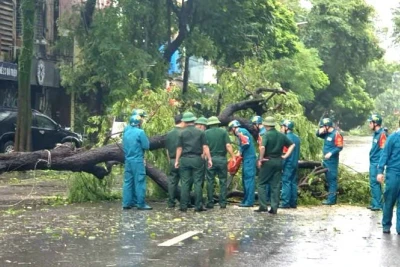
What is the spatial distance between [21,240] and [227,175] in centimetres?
595

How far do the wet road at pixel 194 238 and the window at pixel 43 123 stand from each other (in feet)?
47.9

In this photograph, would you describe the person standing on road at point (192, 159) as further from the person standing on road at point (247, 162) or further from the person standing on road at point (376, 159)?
the person standing on road at point (376, 159)

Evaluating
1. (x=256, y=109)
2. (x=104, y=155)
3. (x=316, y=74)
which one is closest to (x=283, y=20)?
(x=316, y=74)

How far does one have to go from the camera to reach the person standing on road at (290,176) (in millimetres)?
16594

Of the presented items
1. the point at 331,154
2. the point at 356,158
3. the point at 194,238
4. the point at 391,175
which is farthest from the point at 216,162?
the point at 356,158

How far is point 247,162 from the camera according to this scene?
1670cm

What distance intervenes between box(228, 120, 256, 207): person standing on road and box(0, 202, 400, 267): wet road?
2.19ft

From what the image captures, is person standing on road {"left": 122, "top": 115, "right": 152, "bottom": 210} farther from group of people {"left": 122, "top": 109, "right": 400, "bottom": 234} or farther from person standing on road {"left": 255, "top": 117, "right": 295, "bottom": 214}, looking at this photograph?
person standing on road {"left": 255, "top": 117, "right": 295, "bottom": 214}

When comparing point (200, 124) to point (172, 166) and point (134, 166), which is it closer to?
point (172, 166)

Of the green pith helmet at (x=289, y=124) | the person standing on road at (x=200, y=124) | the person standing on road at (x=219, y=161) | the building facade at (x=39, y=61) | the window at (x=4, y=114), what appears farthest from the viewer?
the building facade at (x=39, y=61)

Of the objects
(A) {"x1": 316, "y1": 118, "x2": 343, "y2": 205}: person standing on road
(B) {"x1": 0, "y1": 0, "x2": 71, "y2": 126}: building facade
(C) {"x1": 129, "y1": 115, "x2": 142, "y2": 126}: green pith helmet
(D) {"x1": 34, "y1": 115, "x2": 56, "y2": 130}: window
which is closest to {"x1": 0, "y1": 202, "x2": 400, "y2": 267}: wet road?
(A) {"x1": 316, "y1": 118, "x2": 343, "y2": 205}: person standing on road

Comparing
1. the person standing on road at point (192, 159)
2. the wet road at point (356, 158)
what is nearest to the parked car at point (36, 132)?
the wet road at point (356, 158)

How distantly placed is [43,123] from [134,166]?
15339 mm

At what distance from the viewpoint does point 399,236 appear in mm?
12398
